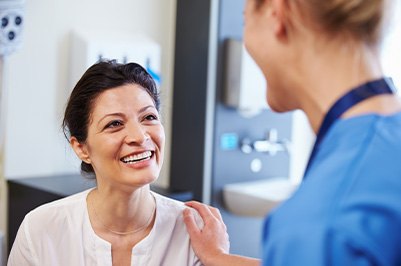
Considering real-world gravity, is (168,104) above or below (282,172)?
above

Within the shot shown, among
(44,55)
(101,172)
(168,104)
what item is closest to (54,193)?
(44,55)

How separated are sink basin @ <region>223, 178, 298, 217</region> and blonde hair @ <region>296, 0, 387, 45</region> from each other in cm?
200

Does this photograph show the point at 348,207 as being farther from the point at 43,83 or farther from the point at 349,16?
the point at 43,83

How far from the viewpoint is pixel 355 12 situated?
0.74 meters

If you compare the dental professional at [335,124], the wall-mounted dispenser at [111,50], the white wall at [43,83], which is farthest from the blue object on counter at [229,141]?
the dental professional at [335,124]

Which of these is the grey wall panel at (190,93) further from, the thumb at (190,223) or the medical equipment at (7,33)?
the thumb at (190,223)

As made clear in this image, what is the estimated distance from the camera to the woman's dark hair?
1560 millimetres

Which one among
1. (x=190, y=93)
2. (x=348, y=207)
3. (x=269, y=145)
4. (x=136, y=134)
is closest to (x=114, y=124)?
(x=136, y=134)

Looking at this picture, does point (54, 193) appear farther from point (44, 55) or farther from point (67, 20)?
point (67, 20)

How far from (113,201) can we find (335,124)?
0.92 metres

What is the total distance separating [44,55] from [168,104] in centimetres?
72

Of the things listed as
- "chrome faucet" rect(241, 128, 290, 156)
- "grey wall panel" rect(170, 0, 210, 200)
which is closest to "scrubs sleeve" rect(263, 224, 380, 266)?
"grey wall panel" rect(170, 0, 210, 200)

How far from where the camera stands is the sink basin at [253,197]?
2.77 m

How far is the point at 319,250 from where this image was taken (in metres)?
0.67
